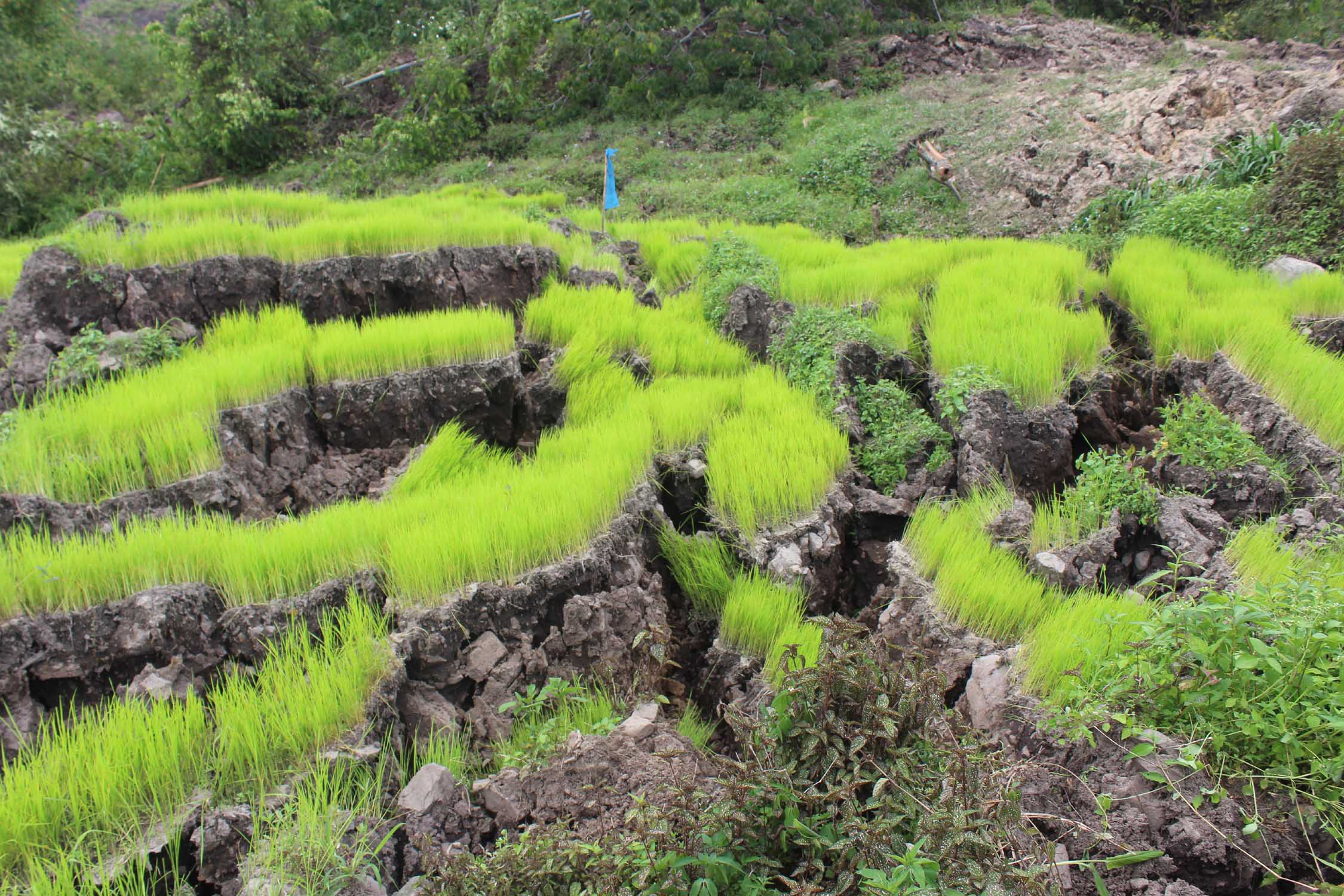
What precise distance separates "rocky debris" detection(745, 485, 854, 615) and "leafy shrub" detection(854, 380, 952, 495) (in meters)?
0.53

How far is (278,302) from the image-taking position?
5.61 m

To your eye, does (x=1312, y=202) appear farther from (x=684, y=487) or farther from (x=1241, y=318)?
(x=684, y=487)

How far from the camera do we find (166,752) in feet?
7.62

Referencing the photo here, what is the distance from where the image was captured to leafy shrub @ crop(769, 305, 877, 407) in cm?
476

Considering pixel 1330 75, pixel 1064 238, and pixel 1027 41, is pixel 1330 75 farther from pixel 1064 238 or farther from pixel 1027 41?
pixel 1027 41

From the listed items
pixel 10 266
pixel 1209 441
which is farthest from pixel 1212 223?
pixel 10 266

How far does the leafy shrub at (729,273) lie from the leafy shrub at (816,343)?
0.59 m

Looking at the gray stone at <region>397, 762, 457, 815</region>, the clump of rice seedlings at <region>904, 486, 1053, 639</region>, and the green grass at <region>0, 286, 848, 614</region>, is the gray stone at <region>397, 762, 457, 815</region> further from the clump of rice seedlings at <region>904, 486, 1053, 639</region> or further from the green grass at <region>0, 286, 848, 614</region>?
the clump of rice seedlings at <region>904, 486, 1053, 639</region>

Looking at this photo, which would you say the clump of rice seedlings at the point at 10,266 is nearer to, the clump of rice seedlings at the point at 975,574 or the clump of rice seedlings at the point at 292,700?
the clump of rice seedlings at the point at 292,700

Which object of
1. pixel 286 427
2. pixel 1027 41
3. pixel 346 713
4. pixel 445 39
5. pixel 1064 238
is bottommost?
pixel 346 713

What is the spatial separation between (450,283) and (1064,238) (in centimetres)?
555

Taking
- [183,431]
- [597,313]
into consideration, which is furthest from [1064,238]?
[183,431]

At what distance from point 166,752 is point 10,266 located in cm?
624

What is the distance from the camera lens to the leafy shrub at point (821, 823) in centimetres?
180
